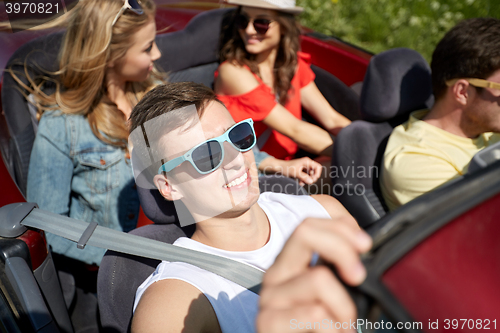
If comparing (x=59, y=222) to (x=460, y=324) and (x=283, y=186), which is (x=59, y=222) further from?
(x=460, y=324)

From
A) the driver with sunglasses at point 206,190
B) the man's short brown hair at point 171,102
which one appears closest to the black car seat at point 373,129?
the driver with sunglasses at point 206,190

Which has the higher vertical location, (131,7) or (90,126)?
(131,7)

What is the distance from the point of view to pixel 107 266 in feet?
4.01

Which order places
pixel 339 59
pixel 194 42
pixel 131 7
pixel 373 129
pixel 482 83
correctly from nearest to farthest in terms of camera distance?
pixel 482 83, pixel 131 7, pixel 373 129, pixel 194 42, pixel 339 59

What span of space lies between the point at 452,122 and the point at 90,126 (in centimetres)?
157

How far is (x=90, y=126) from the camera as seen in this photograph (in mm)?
1729

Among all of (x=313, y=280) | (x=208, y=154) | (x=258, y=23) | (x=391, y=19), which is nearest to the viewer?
(x=313, y=280)

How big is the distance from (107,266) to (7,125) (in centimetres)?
86

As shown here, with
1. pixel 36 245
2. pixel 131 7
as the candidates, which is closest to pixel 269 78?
pixel 131 7

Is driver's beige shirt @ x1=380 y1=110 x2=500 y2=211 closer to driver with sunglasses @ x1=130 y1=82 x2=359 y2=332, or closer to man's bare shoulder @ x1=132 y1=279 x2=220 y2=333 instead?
driver with sunglasses @ x1=130 y1=82 x2=359 y2=332

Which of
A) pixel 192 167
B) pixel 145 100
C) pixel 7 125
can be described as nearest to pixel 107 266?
pixel 192 167

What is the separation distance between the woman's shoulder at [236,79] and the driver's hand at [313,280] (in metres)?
1.75

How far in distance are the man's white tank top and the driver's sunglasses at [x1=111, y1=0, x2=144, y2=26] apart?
1.02 meters

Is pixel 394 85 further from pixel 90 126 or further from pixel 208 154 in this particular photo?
pixel 90 126
